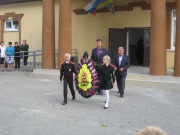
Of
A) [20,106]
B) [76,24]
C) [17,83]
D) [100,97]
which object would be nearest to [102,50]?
[100,97]

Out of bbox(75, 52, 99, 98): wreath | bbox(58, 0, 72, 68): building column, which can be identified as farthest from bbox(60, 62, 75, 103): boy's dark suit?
bbox(58, 0, 72, 68): building column

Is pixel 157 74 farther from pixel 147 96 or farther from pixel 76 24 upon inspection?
pixel 76 24

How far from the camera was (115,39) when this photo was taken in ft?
55.5

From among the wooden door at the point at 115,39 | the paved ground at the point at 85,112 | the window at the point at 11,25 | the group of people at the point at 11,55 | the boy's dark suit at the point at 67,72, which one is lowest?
the paved ground at the point at 85,112

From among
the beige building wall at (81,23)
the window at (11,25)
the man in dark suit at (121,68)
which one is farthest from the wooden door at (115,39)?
the window at (11,25)

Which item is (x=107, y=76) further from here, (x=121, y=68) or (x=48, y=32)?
(x=48, y=32)

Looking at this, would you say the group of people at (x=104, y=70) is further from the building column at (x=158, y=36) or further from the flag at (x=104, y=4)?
the flag at (x=104, y=4)

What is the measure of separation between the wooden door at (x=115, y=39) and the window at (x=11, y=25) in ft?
23.7

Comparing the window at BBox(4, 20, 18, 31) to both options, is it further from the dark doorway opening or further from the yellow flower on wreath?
the yellow flower on wreath

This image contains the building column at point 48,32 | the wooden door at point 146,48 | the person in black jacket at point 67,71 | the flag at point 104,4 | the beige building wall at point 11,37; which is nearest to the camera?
the person in black jacket at point 67,71

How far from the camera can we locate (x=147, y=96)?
1002cm

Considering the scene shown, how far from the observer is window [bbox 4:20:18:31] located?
20828 millimetres

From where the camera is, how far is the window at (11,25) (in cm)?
2083

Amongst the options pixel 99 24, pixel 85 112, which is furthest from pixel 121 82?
pixel 99 24
